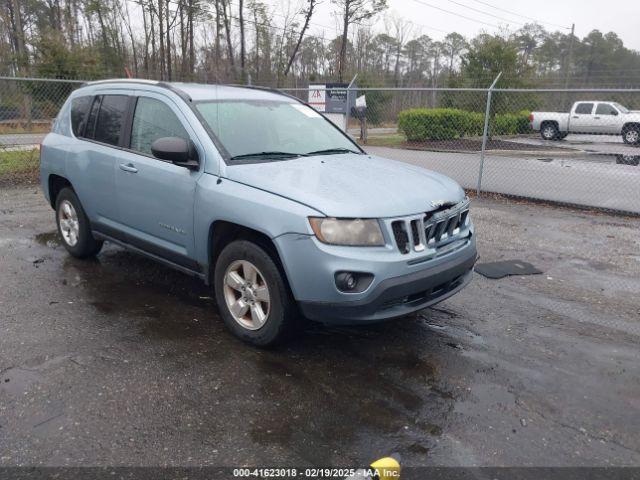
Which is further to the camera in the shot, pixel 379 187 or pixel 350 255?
pixel 379 187

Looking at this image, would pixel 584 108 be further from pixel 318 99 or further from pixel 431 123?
pixel 318 99

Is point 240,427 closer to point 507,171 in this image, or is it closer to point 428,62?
point 507,171

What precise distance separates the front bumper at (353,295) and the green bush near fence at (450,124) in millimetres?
14213

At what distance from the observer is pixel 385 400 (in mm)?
3139

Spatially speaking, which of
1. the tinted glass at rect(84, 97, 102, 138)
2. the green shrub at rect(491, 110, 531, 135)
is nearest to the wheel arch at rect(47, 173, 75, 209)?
the tinted glass at rect(84, 97, 102, 138)

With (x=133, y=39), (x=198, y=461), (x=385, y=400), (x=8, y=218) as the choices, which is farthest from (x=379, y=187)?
(x=133, y=39)

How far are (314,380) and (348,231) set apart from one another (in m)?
0.99

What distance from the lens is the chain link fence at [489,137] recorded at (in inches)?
373

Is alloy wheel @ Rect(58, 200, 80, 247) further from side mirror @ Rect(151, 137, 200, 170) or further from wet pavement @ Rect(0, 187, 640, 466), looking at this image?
side mirror @ Rect(151, 137, 200, 170)

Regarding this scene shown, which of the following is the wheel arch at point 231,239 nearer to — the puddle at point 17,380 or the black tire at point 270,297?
the black tire at point 270,297

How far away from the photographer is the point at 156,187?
13.8 ft

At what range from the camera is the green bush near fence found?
17.4 m

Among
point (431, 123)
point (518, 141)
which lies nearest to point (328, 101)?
point (518, 141)

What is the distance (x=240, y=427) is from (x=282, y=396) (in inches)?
14.9
